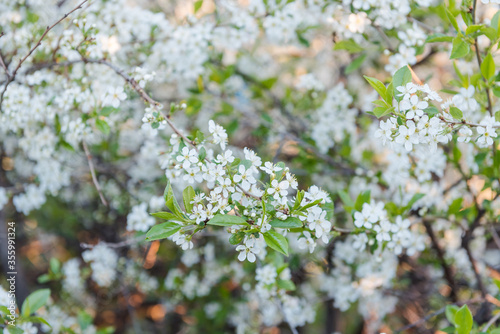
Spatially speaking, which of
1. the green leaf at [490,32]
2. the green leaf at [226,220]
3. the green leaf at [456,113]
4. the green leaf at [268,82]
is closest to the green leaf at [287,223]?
the green leaf at [226,220]

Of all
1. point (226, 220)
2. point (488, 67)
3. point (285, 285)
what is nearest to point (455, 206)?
point (488, 67)

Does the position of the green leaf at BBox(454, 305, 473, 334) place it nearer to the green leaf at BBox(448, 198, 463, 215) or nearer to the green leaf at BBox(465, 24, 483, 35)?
the green leaf at BBox(448, 198, 463, 215)

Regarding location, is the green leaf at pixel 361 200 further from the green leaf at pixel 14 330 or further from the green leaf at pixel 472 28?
the green leaf at pixel 14 330

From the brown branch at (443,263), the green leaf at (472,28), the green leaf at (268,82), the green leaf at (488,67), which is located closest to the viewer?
the green leaf at (472,28)

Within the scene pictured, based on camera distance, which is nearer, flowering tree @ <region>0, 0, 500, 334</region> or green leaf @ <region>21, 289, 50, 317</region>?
flowering tree @ <region>0, 0, 500, 334</region>

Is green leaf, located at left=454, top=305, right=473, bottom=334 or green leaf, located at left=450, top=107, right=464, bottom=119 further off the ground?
green leaf, located at left=450, top=107, right=464, bottom=119

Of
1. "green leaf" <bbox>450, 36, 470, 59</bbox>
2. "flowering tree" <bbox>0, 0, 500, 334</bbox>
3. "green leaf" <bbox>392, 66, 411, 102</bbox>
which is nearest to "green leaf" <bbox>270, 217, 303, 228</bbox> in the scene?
"flowering tree" <bbox>0, 0, 500, 334</bbox>

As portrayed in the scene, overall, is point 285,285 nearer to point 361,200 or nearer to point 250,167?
point 361,200
